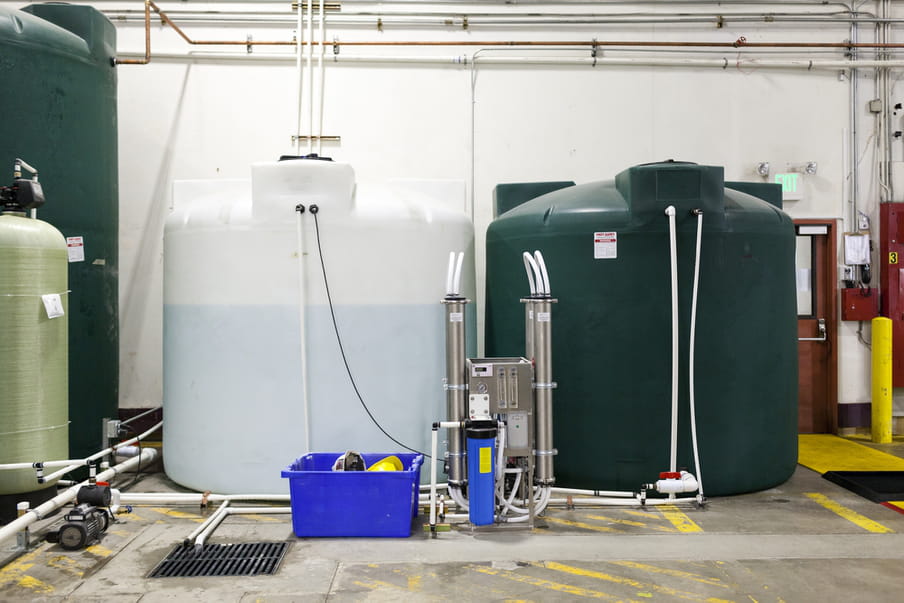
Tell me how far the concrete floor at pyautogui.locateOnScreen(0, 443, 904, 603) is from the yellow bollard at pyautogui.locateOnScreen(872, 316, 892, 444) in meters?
2.23

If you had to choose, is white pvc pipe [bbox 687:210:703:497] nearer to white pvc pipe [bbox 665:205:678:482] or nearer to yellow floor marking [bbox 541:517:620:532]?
white pvc pipe [bbox 665:205:678:482]

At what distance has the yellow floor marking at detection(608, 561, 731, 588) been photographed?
320cm

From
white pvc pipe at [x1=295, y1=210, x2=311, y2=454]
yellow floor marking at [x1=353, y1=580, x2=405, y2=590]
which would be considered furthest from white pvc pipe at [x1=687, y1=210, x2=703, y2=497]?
white pvc pipe at [x1=295, y1=210, x2=311, y2=454]

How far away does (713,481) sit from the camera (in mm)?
4574

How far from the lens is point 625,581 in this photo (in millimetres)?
3223

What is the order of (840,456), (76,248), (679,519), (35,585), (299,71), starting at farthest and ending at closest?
(299,71) < (840,456) < (76,248) < (679,519) < (35,585)

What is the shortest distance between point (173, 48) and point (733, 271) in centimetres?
489

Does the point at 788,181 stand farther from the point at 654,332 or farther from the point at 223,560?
the point at 223,560

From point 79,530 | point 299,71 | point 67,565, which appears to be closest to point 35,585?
point 67,565

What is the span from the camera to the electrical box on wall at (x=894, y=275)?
6418 millimetres

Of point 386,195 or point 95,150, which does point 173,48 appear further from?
point 386,195

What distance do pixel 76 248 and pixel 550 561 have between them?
3625 millimetres

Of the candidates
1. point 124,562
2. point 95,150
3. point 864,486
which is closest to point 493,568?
point 124,562

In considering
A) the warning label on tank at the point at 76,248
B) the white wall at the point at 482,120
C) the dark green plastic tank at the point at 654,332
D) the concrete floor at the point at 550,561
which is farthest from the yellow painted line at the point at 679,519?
the warning label on tank at the point at 76,248
